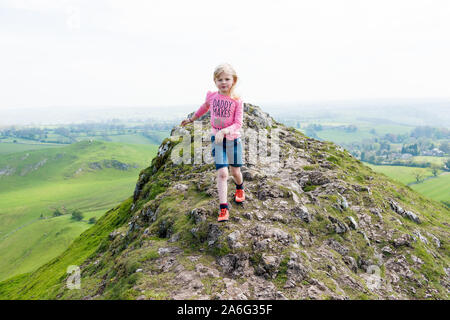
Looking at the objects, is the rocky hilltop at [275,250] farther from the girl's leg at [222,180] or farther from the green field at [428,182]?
the green field at [428,182]

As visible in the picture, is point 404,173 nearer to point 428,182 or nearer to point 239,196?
point 428,182

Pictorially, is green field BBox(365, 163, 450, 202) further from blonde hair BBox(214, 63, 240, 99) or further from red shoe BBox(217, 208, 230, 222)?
blonde hair BBox(214, 63, 240, 99)

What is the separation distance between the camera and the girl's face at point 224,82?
995cm

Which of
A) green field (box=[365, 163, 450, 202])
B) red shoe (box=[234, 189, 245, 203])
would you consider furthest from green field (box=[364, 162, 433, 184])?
red shoe (box=[234, 189, 245, 203])

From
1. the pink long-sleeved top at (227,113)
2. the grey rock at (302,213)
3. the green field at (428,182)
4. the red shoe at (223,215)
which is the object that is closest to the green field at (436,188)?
the green field at (428,182)

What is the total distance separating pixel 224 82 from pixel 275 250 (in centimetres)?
642

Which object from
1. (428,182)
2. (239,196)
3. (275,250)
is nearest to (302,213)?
(239,196)

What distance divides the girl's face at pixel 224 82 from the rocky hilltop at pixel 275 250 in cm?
520

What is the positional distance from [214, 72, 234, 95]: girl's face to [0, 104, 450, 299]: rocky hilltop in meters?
5.20

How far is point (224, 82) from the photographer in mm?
10008

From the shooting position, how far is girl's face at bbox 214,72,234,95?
32.7 feet
